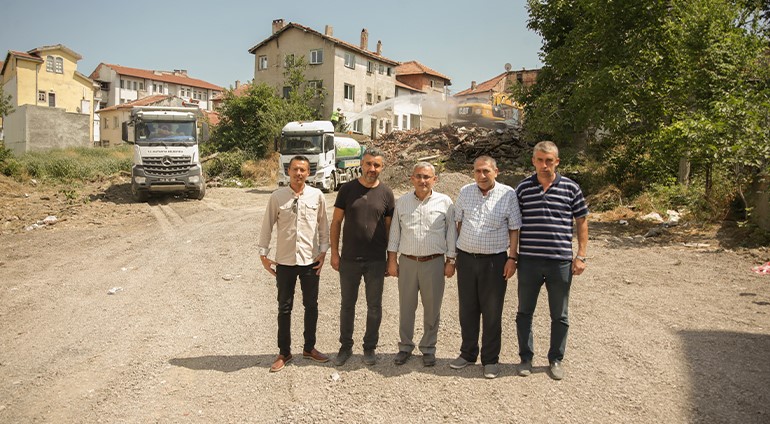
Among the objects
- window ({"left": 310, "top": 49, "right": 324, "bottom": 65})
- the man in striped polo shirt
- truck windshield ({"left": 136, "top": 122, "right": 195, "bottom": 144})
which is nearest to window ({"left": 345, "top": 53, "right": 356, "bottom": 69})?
window ({"left": 310, "top": 49, "right": 324, "bottom": 65})

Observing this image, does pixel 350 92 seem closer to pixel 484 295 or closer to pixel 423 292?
pixel 423 292

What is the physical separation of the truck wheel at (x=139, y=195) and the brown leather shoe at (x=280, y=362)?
15.0 meters

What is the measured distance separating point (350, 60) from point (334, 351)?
39.2m

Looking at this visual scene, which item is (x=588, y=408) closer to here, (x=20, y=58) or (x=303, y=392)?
(x=303, y=392)

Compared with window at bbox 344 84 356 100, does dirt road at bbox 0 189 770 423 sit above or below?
below

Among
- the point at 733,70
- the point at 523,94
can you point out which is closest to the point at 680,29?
the point at 733,70

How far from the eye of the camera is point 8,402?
4.68m

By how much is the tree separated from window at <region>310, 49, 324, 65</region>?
23.3 meters

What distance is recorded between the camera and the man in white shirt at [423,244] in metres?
4.82

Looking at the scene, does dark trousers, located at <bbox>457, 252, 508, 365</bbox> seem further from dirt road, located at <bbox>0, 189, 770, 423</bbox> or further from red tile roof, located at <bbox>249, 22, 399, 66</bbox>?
red tile roof, located at <bbox>249, 22, 399, 66</bbox>

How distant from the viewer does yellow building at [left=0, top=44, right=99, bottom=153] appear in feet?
127

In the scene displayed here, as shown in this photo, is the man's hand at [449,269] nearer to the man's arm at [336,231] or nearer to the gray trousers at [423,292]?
the gray trousers at [423,292]

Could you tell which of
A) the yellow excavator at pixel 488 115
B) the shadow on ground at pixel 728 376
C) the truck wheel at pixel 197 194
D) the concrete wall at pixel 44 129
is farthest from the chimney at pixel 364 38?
the shadow on ground at pixel 728 376

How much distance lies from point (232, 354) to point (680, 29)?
43.0ft
